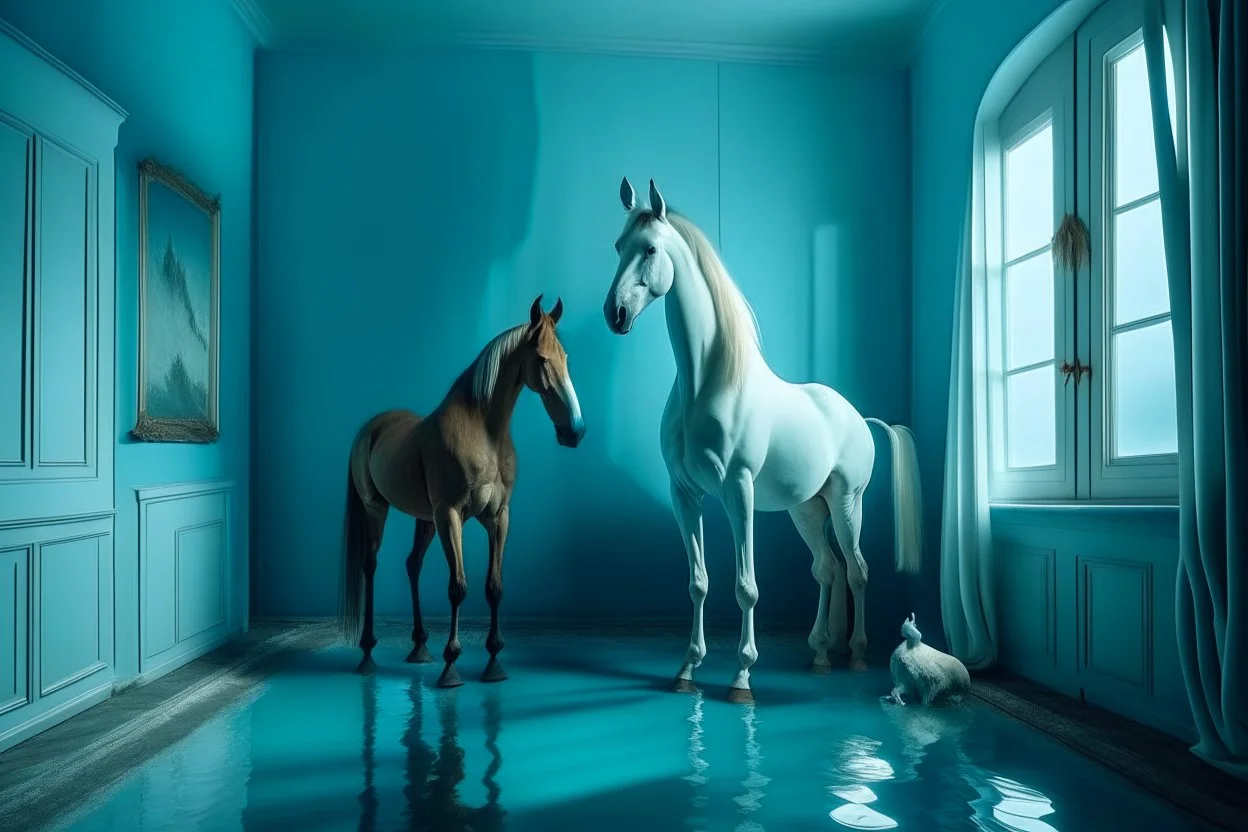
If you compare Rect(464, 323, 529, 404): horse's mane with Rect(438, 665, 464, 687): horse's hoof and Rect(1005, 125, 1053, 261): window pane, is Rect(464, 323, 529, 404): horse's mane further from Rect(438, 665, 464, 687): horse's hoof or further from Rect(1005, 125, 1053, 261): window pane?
Rect(1005, 125, 1053, 261): window pane

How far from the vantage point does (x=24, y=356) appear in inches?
100

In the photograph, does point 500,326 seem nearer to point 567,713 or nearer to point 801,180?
point 801,180

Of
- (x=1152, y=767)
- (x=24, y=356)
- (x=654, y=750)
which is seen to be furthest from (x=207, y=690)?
(x=1152, y=767)

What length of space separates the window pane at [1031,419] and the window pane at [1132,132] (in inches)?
30.6

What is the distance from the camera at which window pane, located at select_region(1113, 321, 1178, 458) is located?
2750 mm

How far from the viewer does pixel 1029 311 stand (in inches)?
142

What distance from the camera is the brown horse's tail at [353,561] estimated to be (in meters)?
3.59

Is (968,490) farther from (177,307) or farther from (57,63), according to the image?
(57,63)

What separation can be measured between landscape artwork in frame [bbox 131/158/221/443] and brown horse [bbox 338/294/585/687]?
2.86 ft

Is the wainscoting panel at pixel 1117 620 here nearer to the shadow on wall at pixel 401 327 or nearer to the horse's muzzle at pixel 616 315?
the horse's muzzle at pixel 616 315

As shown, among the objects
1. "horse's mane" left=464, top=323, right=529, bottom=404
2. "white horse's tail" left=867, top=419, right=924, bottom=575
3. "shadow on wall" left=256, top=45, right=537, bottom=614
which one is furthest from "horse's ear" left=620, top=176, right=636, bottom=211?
"white horse's tail" left=867, top=419, right=924, bottom=575

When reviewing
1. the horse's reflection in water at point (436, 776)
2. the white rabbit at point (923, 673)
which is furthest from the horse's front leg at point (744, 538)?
the horse's reflection in water at point (436, 776)

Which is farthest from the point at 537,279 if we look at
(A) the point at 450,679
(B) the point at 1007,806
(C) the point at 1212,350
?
(B) the point at 1007,806

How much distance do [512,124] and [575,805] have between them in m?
3.70
